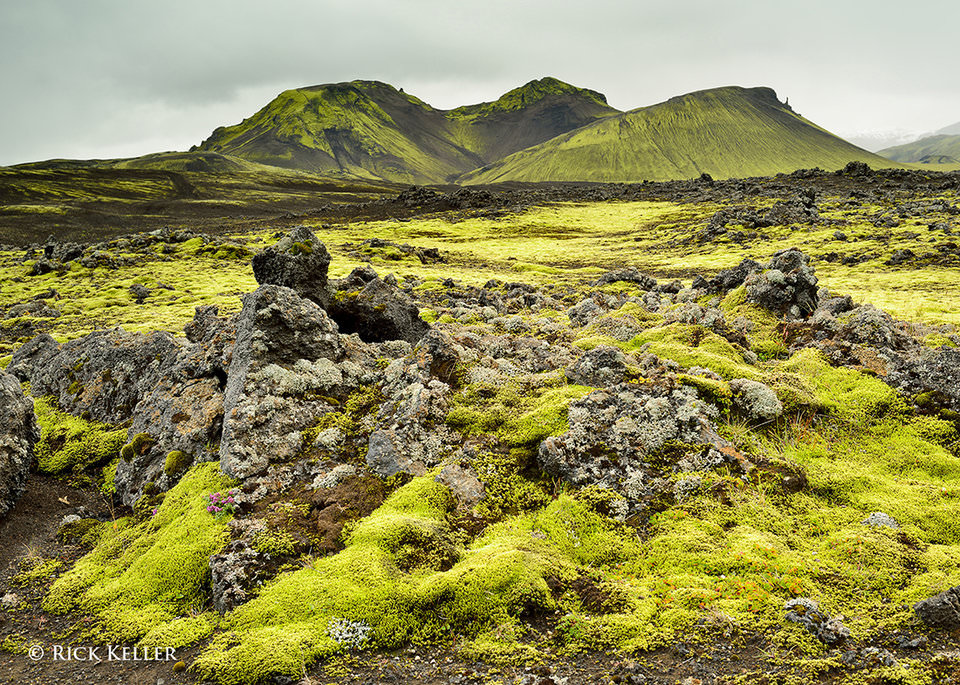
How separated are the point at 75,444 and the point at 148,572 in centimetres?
729

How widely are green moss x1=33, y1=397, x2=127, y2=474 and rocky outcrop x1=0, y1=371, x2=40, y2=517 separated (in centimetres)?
61

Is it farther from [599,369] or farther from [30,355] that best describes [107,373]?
[599,369]

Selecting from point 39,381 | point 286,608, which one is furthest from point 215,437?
point 39,381

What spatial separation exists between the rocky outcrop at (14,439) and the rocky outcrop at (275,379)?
16.1ft

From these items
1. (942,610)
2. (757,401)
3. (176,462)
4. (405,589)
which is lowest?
(405,589)

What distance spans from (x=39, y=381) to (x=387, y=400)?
1398 centimetres

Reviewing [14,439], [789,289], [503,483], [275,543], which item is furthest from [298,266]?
[789,289]

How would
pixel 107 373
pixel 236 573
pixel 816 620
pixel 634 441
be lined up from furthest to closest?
pixel 107 373
pixel 634 441
pixel 236 573
pixel 816 620

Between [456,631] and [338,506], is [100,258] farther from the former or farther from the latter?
[456,631]

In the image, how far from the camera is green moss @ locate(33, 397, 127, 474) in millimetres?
13255

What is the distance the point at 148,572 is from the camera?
8.86 m

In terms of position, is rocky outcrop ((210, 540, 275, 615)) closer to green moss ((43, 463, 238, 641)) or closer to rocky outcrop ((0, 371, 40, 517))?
green moss ((43, 463, 238, 641))

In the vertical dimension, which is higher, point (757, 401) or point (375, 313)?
point (375, 313)

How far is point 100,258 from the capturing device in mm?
57031
